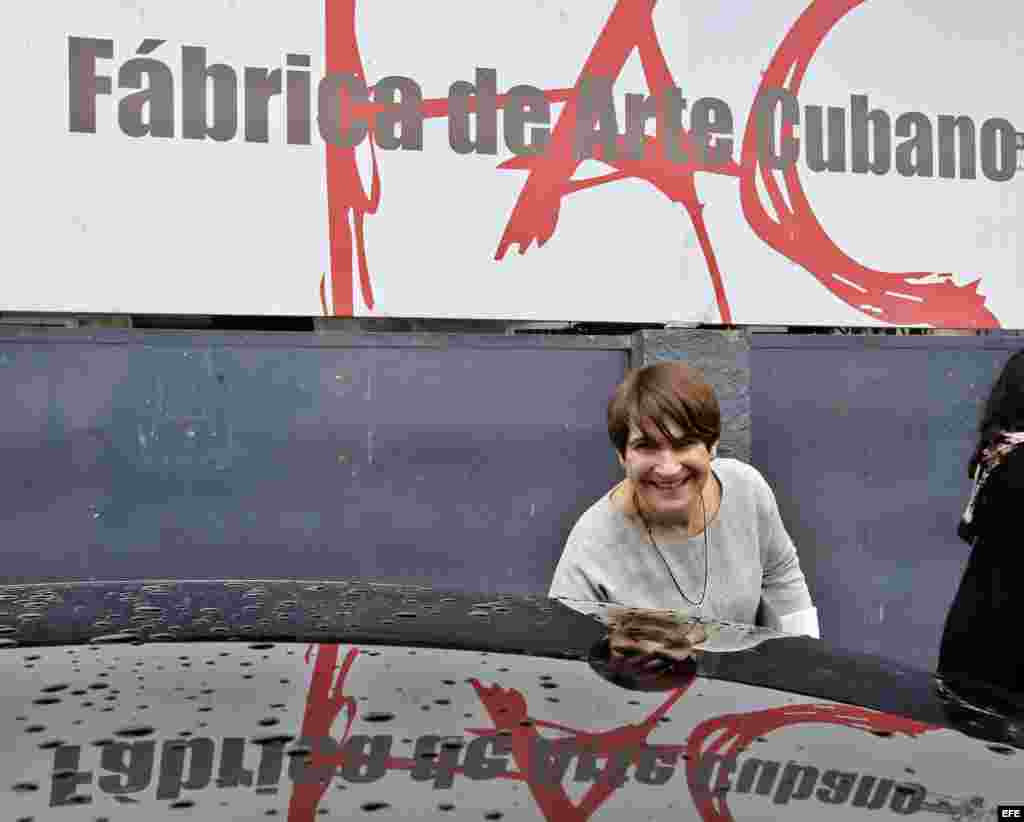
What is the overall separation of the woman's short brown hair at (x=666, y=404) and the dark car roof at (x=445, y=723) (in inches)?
32.1

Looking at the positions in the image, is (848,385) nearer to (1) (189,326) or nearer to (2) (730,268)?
(2) (730,268)

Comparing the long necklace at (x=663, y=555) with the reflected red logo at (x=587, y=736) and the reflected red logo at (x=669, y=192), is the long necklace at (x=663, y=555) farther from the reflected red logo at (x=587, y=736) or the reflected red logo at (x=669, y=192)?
the reflected red logo at (x=669, y=192)

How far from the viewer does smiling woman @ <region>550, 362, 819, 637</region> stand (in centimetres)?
241

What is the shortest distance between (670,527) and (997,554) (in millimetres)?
1029

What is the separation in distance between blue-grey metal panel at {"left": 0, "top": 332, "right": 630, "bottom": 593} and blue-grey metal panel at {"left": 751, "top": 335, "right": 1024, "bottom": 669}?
76 cm

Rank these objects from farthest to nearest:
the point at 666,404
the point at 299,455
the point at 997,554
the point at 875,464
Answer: the point at 875,464
the point at 299,455
the point at 997,554
the point at 666,404

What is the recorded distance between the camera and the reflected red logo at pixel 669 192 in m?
3.94

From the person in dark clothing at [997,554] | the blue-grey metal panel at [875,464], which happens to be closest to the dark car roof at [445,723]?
the person in dark clothing at [997,554]

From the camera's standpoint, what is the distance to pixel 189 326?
3957 millimetres

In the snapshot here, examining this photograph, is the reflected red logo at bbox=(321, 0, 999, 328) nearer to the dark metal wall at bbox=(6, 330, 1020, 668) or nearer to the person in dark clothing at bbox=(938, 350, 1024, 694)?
the dark metal wall at bbox=(6, 330, 1020, 668)

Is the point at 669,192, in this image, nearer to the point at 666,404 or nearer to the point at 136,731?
the point at 666,404

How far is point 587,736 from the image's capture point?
1173 mm

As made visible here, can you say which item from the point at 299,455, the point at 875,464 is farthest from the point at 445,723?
the point at 875,464

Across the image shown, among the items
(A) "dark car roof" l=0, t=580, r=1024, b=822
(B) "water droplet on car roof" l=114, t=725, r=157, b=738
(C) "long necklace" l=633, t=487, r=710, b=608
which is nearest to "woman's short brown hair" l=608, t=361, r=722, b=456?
(C) "long necklace" l=633, t=487, r=710, b=608
